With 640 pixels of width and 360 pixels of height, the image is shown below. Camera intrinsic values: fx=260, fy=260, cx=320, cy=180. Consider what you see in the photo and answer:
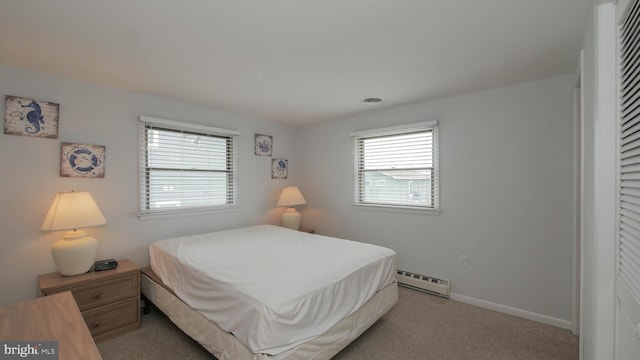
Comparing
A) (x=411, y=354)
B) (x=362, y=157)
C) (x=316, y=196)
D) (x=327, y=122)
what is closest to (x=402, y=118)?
(x=362, y=157)

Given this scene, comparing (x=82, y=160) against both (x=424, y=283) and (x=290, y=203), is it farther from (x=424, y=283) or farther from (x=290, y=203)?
(x=424, y=283)

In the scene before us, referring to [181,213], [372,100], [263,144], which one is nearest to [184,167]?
[181,213]

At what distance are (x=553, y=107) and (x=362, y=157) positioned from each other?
2.08 m

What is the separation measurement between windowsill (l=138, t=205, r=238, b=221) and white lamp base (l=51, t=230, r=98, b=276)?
23.4 inches

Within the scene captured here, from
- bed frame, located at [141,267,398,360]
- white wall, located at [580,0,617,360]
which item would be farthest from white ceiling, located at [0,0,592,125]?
bed frame, located at [141,267,398,360]

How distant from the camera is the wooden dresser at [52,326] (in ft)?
3.18

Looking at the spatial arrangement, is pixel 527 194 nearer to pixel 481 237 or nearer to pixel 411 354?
pixel 481 237

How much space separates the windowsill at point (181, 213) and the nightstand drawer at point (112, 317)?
0.88 metres

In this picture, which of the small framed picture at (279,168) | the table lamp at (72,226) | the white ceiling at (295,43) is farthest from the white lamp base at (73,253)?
the small framed picture at (279,168)

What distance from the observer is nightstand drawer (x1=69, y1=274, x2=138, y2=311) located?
2084 mm

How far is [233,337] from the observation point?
1.64m

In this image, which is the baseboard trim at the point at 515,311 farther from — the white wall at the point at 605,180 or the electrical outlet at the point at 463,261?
the white wall at the point at 605,180

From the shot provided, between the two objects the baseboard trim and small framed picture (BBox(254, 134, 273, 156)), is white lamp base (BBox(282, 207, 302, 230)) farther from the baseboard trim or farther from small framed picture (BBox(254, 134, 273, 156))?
the baseboard trim

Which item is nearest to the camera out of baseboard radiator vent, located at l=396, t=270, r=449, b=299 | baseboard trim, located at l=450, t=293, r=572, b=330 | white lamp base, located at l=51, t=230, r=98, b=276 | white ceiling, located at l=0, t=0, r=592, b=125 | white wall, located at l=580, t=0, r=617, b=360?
white wall, located at l=580, t=0, r=617, b=360
